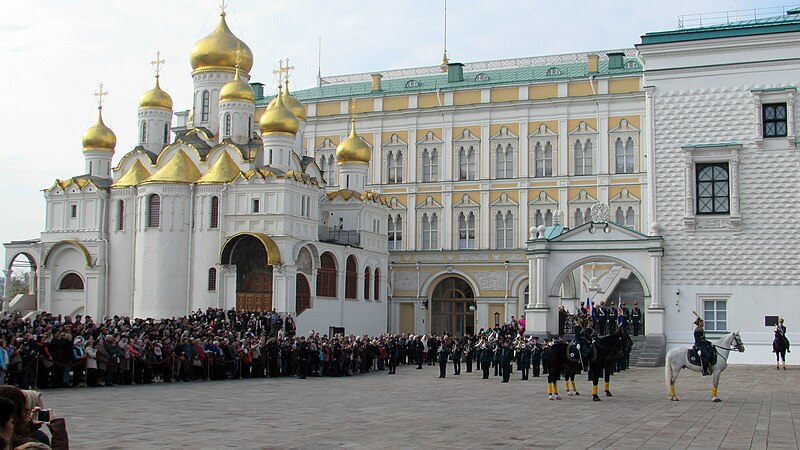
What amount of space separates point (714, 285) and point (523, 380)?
30.7 feet

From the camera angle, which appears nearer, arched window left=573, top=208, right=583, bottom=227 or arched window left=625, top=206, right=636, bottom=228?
arched window left=625, top=206, right=636, bottom=228

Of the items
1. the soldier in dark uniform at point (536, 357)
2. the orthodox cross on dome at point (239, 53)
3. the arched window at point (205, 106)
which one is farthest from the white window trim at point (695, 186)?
the arched window at point (205, 106)

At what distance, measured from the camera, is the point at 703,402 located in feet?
59.3

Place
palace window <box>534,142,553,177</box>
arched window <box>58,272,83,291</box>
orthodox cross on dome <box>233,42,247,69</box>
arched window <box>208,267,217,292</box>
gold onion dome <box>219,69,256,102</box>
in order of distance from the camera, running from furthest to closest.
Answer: palace window <box>534,142,553,177</box>, orthodox cross on dome <box>233,42,247,69</box>, gold onion dome <box>219,69,256,102</box>, arched window <box>58,272,83,291</box>, arched window <box>208,267,217,292</box>

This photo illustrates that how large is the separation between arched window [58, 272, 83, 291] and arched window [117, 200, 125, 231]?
10.6 ft

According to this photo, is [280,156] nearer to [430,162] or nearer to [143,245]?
[143,245]

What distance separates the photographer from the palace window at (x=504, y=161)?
5172 cm

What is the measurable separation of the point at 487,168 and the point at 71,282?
22897 mm

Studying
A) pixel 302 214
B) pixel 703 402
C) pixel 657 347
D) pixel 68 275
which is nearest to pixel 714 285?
pixel 657 347

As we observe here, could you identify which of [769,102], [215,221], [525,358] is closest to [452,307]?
[215,221]

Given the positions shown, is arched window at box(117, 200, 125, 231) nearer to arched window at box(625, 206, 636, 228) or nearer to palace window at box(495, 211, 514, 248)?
palace window at box(495, 211, 514, 248)

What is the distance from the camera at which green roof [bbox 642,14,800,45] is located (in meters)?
31.4

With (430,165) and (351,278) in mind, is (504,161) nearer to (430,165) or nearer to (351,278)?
(430,165)

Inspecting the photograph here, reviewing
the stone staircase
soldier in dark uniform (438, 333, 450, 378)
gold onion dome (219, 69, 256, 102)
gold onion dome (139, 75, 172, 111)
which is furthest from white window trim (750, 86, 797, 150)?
gold onion dome (139, 75, 172, 111)
